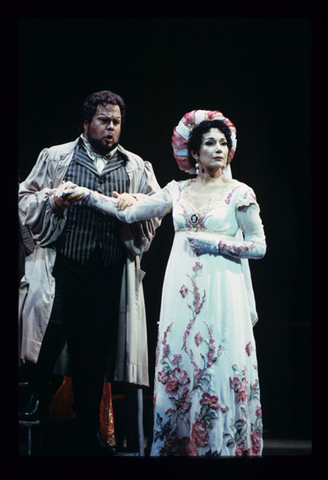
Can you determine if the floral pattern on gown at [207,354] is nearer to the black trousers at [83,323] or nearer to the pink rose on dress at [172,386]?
the pink rose on dress at [172,386]

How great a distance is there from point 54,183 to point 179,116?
2.31 ft

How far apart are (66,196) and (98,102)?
51 cm

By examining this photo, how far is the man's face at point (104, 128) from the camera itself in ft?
11.3

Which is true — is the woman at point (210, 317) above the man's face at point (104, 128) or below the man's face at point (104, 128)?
below

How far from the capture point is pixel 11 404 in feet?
11.2

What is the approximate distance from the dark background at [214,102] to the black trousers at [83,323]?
0.25 meters

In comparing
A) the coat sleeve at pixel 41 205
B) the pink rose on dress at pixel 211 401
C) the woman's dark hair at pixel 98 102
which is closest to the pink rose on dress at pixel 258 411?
A: the pink rose on dress at pixel 211 401

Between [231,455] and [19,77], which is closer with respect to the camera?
[231,455]

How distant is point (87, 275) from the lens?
10.9 feet

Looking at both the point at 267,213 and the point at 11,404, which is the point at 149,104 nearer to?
the point at 267,213

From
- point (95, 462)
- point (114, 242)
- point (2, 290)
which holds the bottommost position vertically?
point (95, 462)

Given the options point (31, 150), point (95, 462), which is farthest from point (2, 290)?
point (95, 462)

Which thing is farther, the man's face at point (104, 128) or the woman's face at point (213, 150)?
the man's face at point (104, 128)

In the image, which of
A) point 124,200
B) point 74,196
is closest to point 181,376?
point 124,200
